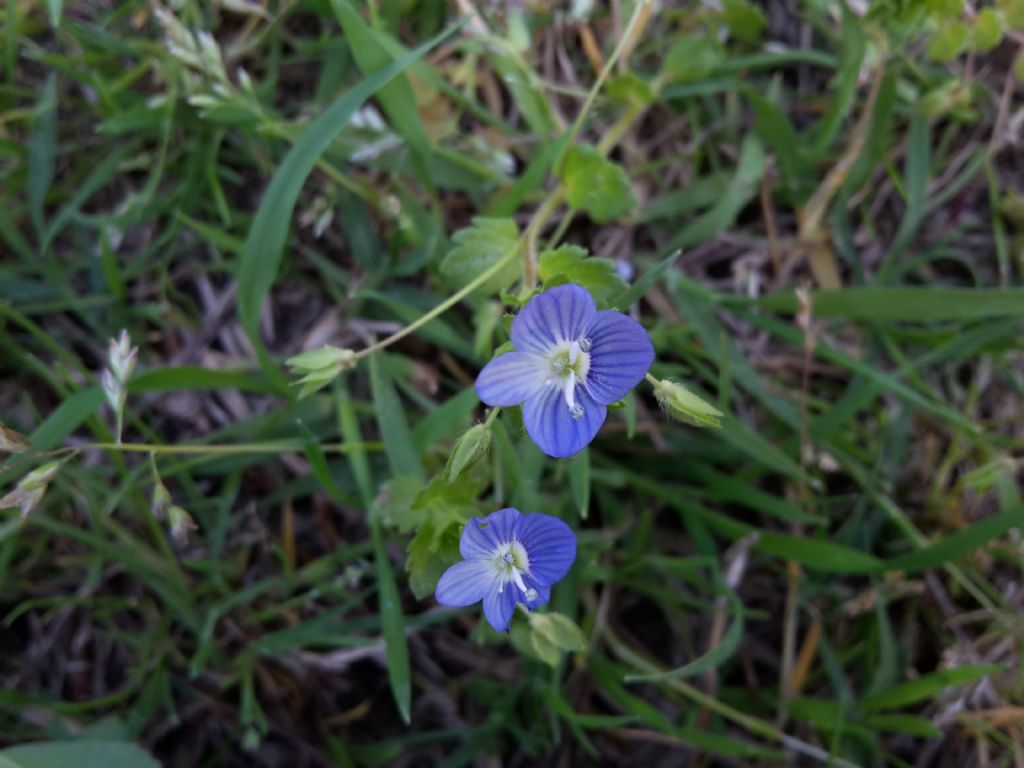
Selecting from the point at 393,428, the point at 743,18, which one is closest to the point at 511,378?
the point at 393,428

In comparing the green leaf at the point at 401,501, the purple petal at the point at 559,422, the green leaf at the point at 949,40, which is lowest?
the green leaf at the point at 401,501

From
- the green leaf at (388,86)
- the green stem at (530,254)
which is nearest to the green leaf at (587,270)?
the green stem at (530,254)

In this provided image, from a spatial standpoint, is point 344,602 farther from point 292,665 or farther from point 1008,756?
point 1008,756

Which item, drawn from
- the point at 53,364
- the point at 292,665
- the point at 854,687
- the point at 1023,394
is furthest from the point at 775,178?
the point at 53,364

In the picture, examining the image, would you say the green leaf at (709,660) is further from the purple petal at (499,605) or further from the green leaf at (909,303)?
the green leaf at (909,303)

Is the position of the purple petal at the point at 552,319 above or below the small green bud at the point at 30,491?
above

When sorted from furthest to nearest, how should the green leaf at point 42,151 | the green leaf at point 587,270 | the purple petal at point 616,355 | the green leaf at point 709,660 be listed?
the green leaf at point 42,151, the green leaf at point 709,660, the green leaf at point 587,270, the purple petal at point 616,355
